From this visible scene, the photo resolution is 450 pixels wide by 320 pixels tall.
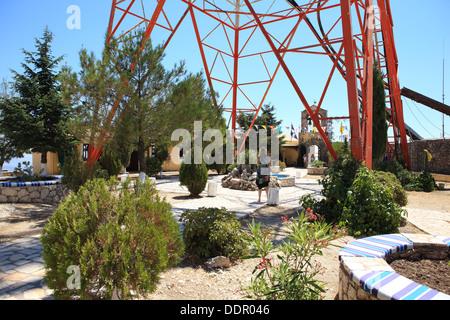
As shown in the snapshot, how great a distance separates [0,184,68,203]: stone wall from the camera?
727cm

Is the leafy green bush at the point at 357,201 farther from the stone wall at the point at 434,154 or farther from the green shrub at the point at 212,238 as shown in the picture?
the stone wall at the point at 434,154

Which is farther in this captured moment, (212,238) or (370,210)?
(370,210)

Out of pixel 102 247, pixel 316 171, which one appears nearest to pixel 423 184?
pixel 316 171

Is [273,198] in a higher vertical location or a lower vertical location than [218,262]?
higher

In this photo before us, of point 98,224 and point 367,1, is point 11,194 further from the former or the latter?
point 367,1

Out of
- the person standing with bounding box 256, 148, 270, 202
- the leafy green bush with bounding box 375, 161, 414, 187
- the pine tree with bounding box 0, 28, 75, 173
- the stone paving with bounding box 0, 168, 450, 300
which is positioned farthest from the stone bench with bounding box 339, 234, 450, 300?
the leafy green bush with bounding box 375, 161, 414, 187

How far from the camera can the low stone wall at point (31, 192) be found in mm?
7262

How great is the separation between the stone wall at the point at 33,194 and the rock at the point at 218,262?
618cm

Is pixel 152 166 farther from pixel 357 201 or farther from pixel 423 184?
pixel 423 184

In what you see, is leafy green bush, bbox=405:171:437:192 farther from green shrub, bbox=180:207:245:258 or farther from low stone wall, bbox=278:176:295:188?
green shrub, bbox=180:207:245:258

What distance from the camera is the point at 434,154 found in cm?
1540

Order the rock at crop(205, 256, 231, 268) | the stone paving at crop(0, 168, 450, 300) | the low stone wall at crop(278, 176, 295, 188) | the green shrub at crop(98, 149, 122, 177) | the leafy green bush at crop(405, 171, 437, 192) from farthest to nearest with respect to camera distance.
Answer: the green shrub at crop(98, 149, 122, 177)
the low stone wall at crop(278, 176, 295, 188)
the leafy green bush at crop(405, 171, 437, 192)
the rock at crop(205, 256, 231, 268)
the stone paving at crop(0, 168, 450, 300)

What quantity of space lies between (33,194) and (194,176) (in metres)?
4.59

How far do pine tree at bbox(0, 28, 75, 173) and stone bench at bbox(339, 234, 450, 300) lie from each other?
965 centimetres
